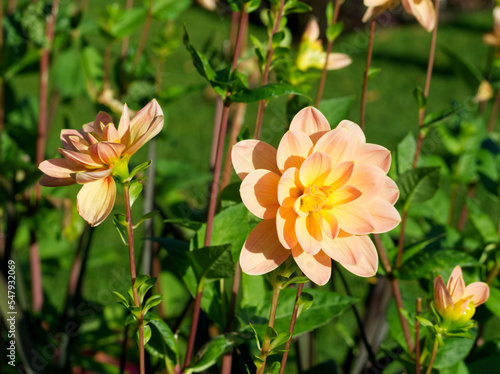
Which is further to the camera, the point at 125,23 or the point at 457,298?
the point at 125,23

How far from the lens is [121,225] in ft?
1.67

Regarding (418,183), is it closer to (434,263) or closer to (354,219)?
(434,263)

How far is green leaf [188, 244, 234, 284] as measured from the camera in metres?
0.55

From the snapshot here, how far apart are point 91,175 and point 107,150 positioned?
2 centimetres

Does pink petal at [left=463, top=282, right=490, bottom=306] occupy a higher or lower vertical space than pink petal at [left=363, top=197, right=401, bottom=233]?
lower

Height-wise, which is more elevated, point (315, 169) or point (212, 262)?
point (315, 169)

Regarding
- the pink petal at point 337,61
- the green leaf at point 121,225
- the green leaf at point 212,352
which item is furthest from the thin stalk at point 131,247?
the pink petal at point 337,61

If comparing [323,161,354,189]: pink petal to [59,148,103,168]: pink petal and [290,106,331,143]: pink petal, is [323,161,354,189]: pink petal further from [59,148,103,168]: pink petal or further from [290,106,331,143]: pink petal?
[59,148,103,168]: pink petal

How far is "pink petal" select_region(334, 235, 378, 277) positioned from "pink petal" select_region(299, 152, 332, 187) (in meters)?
0.05

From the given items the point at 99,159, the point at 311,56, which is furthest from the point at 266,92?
the point at 311,56

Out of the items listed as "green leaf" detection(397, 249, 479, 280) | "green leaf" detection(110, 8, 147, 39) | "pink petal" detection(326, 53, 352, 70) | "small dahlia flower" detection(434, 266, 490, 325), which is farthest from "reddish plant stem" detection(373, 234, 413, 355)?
"green leaf" detection(110, 8, 147, 39)

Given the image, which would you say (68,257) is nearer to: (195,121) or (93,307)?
(93,307)

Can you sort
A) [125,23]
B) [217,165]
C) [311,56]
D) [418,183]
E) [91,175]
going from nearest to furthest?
[91,175] → [217,165] → [418,183] → [311,56] → [125,23]

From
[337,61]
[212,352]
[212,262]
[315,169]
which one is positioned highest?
[337,61]
